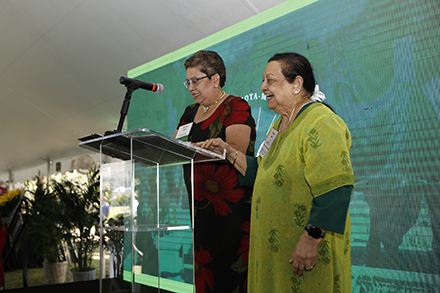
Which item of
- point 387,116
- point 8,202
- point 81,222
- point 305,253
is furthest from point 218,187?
point 81,222

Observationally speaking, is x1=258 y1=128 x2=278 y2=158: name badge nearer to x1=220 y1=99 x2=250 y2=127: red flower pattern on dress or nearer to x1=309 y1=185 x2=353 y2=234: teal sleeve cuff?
x1=220 y1=99 x2=250 y2=127: red flower pattern on dress

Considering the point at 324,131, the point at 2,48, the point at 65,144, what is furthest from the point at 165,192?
the point at 65,144

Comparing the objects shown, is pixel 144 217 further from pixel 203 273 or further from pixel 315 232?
pixel 315 232

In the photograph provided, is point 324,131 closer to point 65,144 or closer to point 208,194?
point 208,194

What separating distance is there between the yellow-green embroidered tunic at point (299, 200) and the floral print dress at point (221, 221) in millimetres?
253

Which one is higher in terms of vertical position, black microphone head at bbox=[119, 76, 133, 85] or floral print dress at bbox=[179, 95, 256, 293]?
black microphone head at bbox=[119, 76, 133, 85]

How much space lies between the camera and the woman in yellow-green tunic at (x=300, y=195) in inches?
39.9

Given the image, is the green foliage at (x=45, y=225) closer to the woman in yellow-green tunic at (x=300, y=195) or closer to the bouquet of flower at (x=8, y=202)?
the bouquet of flower at (x=8, y=202)

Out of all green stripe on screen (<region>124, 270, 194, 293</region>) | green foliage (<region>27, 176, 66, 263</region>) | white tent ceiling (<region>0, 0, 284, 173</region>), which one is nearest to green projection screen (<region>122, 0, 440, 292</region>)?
white tent ceiling (<region>0, 0, 284, 173</region>)

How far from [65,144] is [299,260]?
8.99 meters

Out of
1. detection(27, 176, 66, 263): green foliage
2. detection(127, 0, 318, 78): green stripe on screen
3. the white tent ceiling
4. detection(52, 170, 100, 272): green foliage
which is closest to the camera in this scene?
detection(127, 0, 318, 78): green stripe on screen

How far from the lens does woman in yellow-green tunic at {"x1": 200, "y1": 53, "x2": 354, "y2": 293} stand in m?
1.01

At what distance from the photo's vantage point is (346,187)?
1008 mm

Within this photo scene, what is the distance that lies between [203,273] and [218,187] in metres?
0.37
